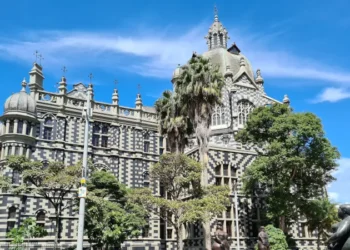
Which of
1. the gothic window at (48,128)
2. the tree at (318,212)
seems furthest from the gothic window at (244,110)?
the gothic window at (48,128)

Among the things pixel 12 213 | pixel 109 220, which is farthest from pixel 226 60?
pixel 12 213

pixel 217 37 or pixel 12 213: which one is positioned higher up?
pixel 217 37

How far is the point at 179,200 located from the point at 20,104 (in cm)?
2062

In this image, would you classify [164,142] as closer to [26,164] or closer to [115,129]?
[115,129]

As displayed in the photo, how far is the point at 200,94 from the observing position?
30.2 m

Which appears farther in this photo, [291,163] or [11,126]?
[11,126]

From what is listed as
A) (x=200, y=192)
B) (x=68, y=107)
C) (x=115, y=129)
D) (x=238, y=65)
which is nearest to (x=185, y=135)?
(x=200, y=192)

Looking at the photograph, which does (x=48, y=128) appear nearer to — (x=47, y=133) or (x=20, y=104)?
(x=47, y=133)

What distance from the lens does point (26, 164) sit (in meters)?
27.6

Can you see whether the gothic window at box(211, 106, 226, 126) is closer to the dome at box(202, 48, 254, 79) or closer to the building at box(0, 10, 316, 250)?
the building at box(0, 10, 316, 250)

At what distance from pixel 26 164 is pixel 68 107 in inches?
546

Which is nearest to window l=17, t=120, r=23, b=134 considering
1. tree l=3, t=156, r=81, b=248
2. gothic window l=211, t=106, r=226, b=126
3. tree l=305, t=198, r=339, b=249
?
tree l=3, t=156, r=81, b=248

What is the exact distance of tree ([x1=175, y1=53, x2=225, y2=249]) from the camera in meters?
29.8

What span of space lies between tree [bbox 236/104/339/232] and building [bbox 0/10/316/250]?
153 inches
